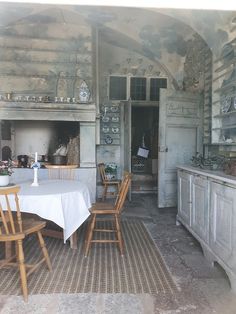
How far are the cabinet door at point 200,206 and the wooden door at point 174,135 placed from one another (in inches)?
65.1

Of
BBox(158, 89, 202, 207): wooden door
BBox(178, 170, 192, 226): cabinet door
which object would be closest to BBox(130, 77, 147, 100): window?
BBox(158, 89, 202, 207): wooden door

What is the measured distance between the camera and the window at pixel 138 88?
6484 millimetres

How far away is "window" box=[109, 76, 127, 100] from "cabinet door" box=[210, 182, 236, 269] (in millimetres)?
4258

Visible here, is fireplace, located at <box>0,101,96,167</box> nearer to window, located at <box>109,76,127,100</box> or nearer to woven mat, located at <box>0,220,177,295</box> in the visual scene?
window, located at <box>109,76,127,100</box>

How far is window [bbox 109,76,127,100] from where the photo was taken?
21.1ft

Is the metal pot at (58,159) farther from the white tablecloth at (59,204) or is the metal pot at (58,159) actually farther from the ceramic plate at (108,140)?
the white tablecloth at (59,204)

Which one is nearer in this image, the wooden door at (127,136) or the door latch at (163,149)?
the door latch at (163,149)

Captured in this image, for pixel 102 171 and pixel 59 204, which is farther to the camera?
pixel 102 171

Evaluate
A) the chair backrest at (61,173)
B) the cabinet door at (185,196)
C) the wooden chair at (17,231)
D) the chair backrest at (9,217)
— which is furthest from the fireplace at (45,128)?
the chair backrest at (9,217)

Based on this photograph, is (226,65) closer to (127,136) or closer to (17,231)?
(127,136)

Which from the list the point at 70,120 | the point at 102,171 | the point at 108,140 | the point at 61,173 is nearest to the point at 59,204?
the point at 61,173

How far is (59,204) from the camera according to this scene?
2578 mm

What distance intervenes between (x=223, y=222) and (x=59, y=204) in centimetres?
147

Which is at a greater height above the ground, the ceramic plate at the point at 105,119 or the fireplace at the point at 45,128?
the ceramic plate at the point at 105,119
